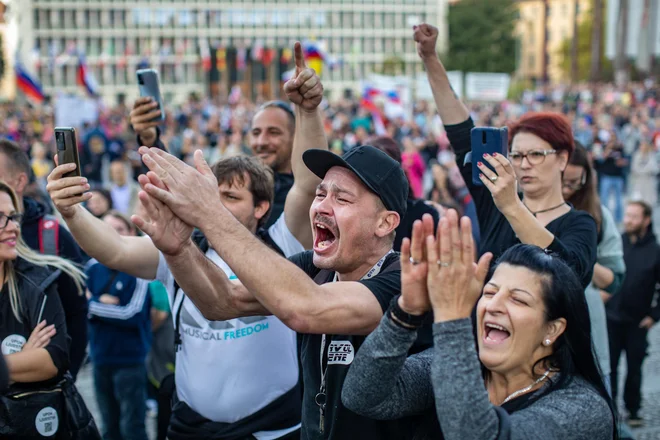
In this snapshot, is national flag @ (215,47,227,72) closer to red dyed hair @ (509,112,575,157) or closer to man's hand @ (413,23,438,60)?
man's hand @ (413,23,438,60)

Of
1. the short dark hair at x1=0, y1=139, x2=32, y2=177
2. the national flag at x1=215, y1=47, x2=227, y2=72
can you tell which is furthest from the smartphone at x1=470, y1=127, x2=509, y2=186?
the national flag at x1=215, y1=47, x2=227, y2=72

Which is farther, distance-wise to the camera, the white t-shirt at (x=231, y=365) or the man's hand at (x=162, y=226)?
the white t-shirt at (x=231, y=365)

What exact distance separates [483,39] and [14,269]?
279ft

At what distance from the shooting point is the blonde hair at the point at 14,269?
3316 millimetres

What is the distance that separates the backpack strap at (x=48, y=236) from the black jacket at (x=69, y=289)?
2 centimetres

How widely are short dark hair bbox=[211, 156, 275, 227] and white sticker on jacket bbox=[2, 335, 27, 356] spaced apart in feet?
3.35

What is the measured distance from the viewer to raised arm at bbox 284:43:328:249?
3.20 meters

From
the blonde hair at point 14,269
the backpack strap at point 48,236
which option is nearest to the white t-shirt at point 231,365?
the blonde hair at point 14,269

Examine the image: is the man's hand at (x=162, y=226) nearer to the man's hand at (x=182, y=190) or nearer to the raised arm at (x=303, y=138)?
the man's hand at (x=182, y=190)

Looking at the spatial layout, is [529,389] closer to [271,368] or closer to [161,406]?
[271,368]

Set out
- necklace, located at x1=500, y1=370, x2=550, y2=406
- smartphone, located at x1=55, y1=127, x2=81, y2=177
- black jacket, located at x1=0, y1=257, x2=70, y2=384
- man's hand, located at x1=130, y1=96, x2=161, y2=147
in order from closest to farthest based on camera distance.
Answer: necklace, located at x1=500, y1=370, x2=550, y2=406
smartphone, located at x1=55, y1=127, x2=81, y2=177
black jacket, located at x1=0, y1=257, x2=70, y2=384
man's hand, located at x1=130, y1=96, x2=161, y2=147

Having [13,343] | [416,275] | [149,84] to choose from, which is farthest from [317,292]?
[149,84]

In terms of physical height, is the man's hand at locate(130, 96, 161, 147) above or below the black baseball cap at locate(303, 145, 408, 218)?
above

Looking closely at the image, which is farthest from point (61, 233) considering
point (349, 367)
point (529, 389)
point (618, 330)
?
point (618, 330)
